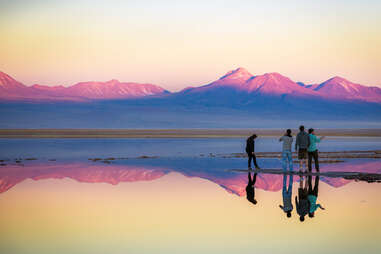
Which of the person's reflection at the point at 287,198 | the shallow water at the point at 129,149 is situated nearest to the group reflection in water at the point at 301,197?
the person's reflection at the point at 287,198

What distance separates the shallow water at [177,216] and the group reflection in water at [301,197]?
167 mm

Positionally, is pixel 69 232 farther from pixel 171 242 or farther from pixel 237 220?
pixel 237 220

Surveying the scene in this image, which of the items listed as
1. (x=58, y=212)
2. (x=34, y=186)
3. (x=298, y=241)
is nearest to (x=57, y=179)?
(x=34, y=186)

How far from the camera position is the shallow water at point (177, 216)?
11562 millimetres

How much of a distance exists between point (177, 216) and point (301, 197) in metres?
4.56

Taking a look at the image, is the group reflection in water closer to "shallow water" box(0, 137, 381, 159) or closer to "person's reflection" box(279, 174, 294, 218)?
"person's reflection" box(279, 174, 294, 218)

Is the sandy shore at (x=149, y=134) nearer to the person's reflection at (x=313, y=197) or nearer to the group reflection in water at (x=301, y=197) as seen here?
the group reflection in water at (x=301, y=197)

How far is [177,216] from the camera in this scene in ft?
47.7

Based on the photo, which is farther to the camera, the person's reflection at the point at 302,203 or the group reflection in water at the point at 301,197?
the group reflection in water at the point at 301,197

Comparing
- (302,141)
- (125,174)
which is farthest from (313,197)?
(125,174)

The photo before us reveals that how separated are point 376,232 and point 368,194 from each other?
6.18m

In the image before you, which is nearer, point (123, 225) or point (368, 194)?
point (123, 225)

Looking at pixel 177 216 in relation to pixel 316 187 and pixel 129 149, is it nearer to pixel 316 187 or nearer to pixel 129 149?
pixel 316 187

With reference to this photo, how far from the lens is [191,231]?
1268cm
